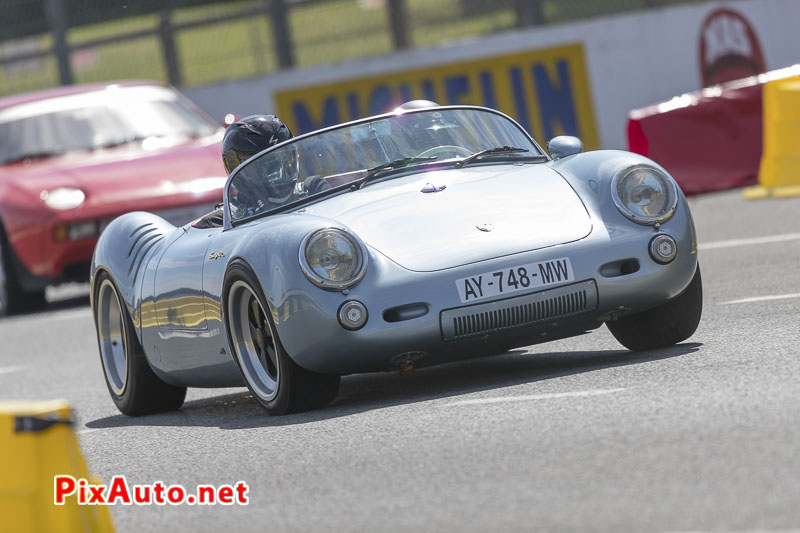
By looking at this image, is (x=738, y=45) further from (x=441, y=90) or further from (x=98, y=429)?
(x=98, y=429)

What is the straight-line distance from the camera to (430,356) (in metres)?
6.19

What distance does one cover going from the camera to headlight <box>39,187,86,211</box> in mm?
12688

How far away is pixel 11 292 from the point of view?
13.5 metres

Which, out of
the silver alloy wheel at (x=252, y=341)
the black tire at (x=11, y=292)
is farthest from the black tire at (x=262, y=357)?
the black tire at (x=11, y=292)

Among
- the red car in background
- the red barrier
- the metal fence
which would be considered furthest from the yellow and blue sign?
the red car in background

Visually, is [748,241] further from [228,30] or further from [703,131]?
[228,30]

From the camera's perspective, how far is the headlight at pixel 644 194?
6.37 metres

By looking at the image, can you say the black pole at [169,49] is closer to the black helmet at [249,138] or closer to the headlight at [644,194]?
the black helmet at [249,138]

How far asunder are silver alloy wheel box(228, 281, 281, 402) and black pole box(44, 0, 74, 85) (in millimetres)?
12246

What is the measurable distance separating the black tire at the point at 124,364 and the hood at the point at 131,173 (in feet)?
14.1

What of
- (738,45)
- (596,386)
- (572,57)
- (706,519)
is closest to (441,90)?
(572,57)

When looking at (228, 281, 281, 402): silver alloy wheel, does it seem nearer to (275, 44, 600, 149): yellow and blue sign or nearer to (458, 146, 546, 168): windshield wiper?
Result: (458, 146, 546, 168): windshield wiper

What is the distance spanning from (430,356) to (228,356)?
3.27 ft
